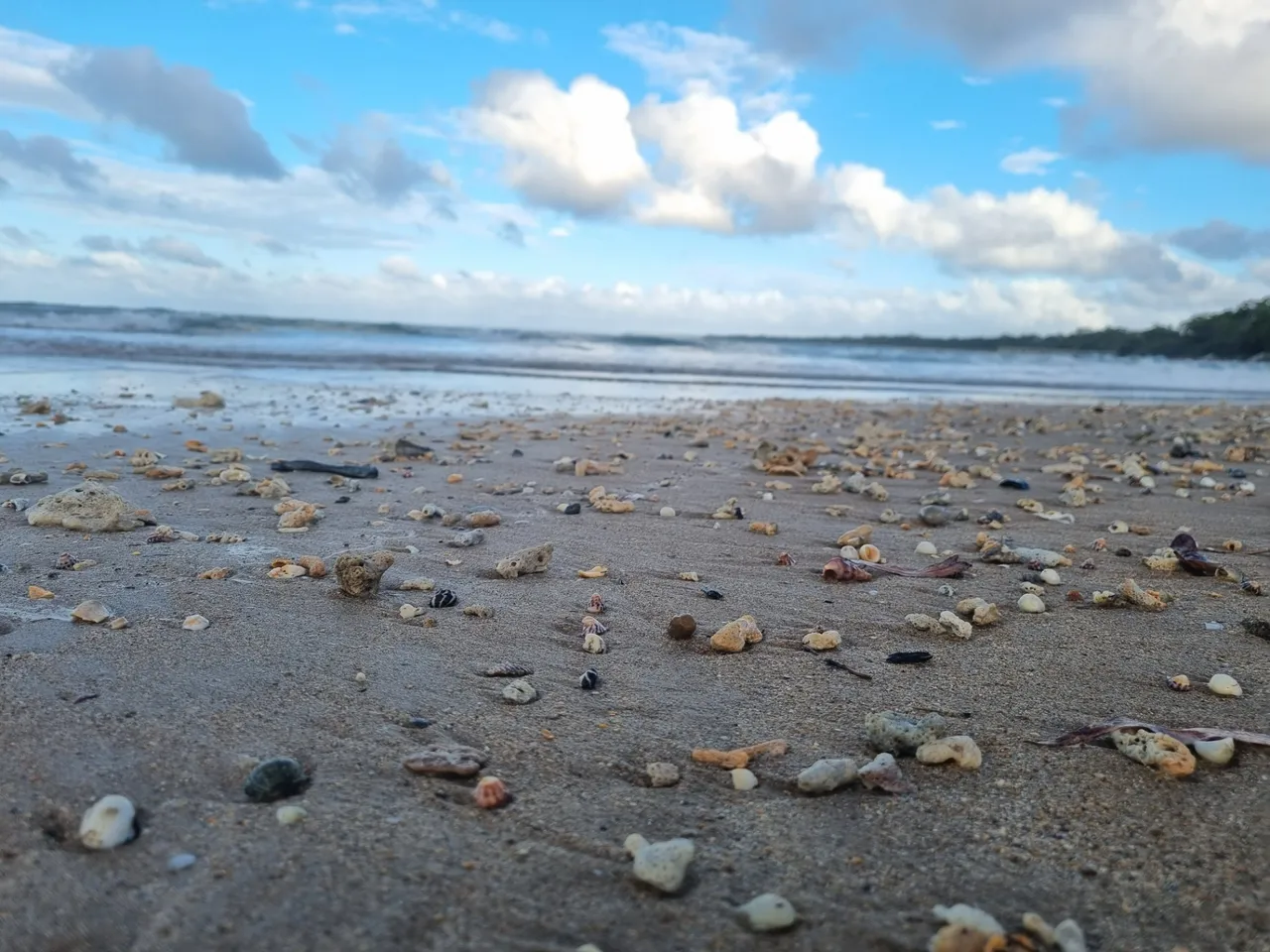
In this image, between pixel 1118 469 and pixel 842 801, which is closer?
pixel 842 801

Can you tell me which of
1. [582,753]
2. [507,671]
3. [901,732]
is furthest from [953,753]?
[507,671]

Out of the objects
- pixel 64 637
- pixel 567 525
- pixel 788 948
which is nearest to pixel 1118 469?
pixel 567 525

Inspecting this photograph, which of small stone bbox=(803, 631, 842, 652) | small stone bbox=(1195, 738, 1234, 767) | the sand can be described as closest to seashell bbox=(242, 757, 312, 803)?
the sand

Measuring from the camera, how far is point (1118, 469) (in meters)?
6.04

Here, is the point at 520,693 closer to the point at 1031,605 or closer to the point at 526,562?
the point at 526,562

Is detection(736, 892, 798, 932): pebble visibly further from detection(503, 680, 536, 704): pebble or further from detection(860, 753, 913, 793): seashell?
detection(503, 680, 536, 704): pebble

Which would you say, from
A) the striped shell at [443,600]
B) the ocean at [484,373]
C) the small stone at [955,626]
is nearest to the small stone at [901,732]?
the small stone at [955,626]

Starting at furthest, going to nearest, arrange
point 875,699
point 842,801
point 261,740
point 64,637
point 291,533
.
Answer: point 291,533 → point 64,637 → point 875,699 → point 261,740 → point 842,801

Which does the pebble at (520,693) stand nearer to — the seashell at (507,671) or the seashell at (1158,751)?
the seashell at (507,671)

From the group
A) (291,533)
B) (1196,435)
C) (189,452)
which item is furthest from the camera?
(1196,435)

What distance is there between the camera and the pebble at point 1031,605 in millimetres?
2656

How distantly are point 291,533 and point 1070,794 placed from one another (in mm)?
2928

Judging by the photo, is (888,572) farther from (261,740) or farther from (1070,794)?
(261,740)

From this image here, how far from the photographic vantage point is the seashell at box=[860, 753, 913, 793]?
5.19 ft
